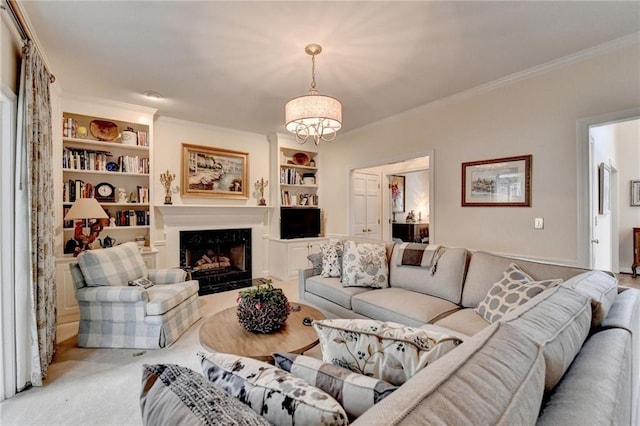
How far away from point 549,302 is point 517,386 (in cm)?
62

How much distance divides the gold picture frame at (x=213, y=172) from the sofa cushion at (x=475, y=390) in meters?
4.68

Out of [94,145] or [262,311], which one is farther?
[94,145]

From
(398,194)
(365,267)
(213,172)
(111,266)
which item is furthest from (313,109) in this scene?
(398,194)

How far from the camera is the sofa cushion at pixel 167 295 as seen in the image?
8.86 feet

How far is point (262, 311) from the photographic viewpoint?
203cm

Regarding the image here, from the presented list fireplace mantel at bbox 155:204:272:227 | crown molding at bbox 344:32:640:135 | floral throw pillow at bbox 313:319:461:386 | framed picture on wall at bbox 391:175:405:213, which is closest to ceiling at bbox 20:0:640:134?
crown molding at bbox 344:32:640:135

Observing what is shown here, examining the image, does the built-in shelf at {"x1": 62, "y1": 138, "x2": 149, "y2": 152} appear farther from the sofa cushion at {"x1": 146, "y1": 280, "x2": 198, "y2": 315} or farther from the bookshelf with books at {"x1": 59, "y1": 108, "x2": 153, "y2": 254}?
the sofa cushion at {"x1": 146, "y1": 280, "x2": 198, "y2": 315}

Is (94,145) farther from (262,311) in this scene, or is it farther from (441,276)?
(441,276)

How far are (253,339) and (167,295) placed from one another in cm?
139

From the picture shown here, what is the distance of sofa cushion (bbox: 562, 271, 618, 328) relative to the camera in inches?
47.3

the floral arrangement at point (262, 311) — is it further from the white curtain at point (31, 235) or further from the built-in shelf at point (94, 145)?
the built-in shelf at point (94, 145)

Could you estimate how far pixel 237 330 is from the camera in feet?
6.90

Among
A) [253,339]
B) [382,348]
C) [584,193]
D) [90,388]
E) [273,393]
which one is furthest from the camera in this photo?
[584,193]

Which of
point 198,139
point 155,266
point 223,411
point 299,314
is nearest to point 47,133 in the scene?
point 155,266
